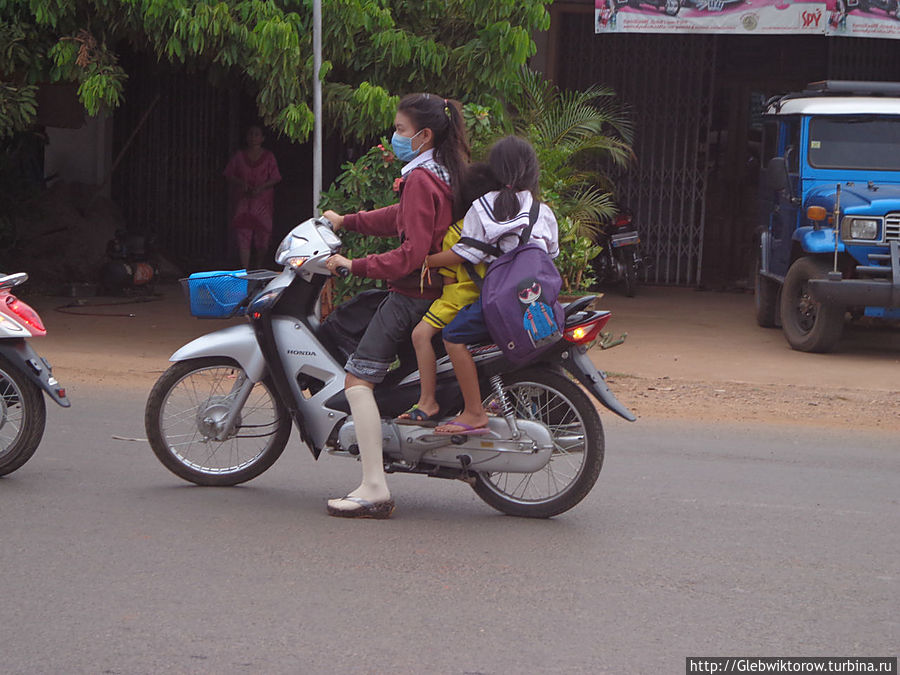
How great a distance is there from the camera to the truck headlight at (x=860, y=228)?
9695 mm

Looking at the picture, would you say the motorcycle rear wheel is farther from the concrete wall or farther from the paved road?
the concrete wall

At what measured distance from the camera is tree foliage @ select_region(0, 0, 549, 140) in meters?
8.94

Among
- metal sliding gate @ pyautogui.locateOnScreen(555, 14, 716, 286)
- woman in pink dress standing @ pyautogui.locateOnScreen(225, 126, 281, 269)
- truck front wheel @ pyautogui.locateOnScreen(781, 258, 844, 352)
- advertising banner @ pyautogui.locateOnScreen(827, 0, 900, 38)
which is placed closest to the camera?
truck front wheel @ pyautogui.locateOnScreen(781, 258, 844, 352)

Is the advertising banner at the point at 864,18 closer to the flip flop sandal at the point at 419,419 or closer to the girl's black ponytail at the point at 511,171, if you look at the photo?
the girl's black ponytail at the point at 511,171

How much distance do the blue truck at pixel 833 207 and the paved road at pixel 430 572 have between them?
380cm

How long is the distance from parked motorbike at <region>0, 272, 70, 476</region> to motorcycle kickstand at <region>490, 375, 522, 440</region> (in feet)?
6.38

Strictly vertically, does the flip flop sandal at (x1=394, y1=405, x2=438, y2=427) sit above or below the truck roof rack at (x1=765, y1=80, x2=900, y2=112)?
A: below

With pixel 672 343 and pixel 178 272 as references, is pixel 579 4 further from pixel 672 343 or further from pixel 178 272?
pixel 178 272

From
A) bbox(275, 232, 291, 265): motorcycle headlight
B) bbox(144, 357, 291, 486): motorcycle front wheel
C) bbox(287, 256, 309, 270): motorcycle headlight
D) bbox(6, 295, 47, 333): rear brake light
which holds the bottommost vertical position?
bbox(144, 357, 291, 486): motorcycle front wheel

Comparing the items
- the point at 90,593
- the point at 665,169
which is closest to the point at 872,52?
the point at 665,169

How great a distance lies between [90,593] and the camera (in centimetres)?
407

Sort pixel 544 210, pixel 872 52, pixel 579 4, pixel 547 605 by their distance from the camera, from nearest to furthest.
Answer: pixel 547 605 → pixel 544 210 → pixel 579 4 → pixel 872 52

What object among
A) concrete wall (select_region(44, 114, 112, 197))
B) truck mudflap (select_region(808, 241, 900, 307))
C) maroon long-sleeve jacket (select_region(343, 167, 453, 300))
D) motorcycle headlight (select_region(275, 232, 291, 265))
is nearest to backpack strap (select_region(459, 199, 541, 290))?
maroon long-sleeve jacket (select_region(343, 167, 453, 300))

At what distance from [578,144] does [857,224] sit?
251cm
